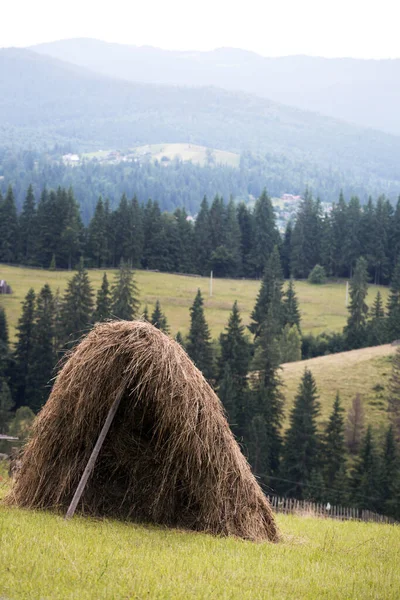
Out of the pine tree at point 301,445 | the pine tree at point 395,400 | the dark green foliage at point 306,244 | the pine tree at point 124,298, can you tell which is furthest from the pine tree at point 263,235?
the pine tree at point 301,445

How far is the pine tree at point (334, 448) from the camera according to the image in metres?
71.2

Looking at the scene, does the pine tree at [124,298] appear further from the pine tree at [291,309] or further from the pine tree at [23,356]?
the pine tree at [291,309]

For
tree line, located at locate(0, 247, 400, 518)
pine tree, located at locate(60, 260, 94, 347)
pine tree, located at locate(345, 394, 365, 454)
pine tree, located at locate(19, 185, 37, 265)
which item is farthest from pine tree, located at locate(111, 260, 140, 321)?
pine tree, located at locate(19, 185, 37, 265)

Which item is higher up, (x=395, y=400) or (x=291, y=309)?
(x=291, y=309)

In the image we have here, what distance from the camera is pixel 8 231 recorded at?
141m

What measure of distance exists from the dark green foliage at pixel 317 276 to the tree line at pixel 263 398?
3546cm

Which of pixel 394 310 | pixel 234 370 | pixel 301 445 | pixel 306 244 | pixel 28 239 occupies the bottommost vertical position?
pixel 301 445

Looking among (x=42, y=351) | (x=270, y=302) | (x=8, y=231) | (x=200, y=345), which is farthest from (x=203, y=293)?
(x=42, y=351)

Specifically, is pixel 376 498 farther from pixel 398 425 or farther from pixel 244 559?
pixel 244 559

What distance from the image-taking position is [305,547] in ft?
44.9

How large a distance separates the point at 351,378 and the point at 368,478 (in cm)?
2395

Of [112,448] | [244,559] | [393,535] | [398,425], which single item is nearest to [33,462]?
[112,448]

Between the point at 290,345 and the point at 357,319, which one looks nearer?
the point at 290,345

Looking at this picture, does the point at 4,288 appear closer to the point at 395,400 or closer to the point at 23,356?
the point at 23,356
